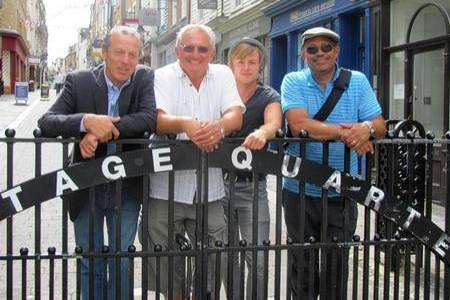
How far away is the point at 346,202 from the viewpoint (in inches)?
141

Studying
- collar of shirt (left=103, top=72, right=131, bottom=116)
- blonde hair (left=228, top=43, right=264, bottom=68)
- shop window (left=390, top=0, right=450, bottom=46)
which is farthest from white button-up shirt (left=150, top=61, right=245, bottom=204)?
shop window (left=390, top=0, right=450, bottom=46)

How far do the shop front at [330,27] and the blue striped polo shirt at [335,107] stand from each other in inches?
269

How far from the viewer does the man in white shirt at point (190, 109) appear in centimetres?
352

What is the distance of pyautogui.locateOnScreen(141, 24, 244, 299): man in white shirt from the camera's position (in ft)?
11.6

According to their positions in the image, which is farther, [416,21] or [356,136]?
[416,21]

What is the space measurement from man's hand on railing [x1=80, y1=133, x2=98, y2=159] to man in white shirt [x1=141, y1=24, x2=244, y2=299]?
449mm

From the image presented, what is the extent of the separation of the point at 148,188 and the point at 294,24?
11.5 m

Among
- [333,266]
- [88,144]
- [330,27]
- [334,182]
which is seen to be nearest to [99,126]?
[88,144]

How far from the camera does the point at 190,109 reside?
3.61 meters

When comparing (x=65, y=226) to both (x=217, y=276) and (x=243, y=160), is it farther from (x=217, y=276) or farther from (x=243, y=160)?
(x=243, y=160)

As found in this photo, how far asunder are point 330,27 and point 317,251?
953cm

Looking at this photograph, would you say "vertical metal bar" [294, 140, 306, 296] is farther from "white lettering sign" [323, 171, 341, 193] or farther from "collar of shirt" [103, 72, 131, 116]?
"collar of shirt" [103, 72, 131, 116]

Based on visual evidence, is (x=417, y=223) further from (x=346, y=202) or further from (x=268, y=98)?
(x=268, y=98)

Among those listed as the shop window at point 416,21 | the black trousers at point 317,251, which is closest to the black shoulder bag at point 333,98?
the black trousers at point 317,251
